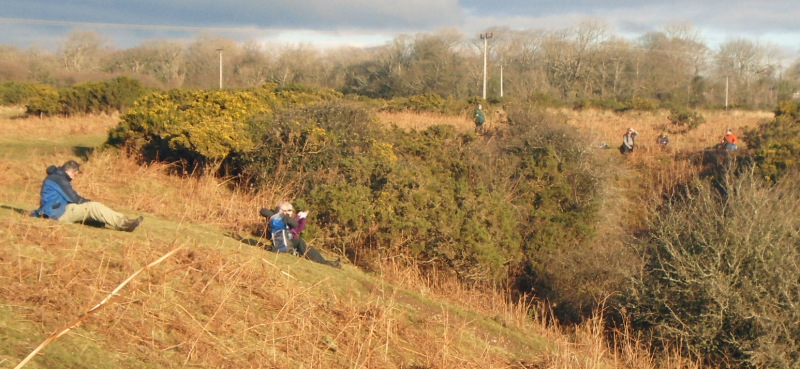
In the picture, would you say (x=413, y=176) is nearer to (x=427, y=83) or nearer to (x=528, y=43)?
(x=427, y=83)

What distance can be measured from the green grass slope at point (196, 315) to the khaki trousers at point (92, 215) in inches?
6.4

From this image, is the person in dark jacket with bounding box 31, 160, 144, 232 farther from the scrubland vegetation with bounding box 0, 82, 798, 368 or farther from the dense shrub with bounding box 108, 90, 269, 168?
the dense shrub with bounding box 108, 90, 269, 168

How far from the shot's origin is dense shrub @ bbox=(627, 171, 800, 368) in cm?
870

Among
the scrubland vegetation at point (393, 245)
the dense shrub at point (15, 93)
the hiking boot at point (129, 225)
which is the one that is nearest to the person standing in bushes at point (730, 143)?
the scrubland vegetation at point (393, 245)

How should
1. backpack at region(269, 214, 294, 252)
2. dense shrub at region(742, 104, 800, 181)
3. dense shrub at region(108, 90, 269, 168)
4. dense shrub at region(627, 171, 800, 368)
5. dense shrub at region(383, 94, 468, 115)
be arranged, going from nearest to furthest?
dense shrub at region(627, 171, 800, 368)
backpack at region(269, 214, 294, 252)
dense shrub at region(108, 90, 269, 168)
dense shrub at region(742, 104, 800, 181)
dense shrub at region(383, 94, 468, 115)

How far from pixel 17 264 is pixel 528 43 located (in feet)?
192

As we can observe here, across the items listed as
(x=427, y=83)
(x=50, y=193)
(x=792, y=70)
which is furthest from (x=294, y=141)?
(x=792, y=70)

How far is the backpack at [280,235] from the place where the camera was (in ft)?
32.6

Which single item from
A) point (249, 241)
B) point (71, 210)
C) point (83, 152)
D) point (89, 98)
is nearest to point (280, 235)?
point (249, 241)

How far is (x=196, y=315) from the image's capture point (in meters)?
5.89

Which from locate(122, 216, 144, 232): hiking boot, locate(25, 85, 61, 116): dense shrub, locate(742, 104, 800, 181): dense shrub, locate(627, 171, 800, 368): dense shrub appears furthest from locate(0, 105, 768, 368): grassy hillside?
locate(25, 85, 61, 116): dense shrub

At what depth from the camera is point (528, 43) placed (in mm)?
61250

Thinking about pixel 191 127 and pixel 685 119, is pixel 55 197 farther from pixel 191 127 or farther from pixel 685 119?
pixel 685 119

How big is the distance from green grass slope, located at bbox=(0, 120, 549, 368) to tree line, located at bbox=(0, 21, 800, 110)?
999 inches
